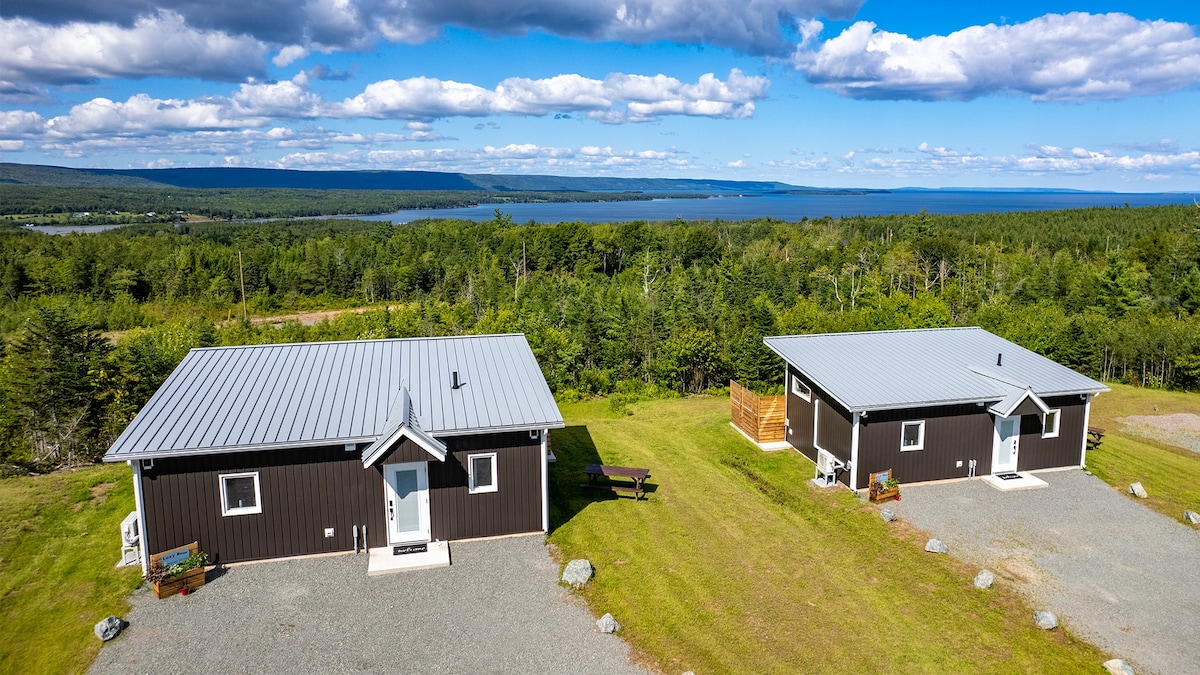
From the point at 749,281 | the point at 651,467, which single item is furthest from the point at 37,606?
the point at 749,281

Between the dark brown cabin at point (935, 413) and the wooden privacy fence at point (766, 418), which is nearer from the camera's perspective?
the dark brown cabin at point (935, 413)

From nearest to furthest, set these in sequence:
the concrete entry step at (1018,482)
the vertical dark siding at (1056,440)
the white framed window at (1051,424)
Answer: the concrete entry step at (1018,482) → the vertical dark siding at (1056,440) → the white framed window at (1051,424)

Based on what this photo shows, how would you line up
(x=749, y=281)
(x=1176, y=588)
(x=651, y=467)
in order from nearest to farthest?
(x=1176, y=588), (x=651, y=467), (x=749, y=281)

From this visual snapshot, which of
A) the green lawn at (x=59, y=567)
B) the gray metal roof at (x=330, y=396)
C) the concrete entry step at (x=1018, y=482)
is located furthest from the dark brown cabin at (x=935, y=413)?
the green lawn at (x=59, y=567)

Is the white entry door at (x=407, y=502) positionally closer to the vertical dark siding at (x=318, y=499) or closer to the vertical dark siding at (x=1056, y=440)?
the vertical dark siding at (x=318, y=499)

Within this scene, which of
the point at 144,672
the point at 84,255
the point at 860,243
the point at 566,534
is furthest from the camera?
the point at 860,243

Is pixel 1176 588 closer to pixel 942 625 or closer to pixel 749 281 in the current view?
pixel 942 625
